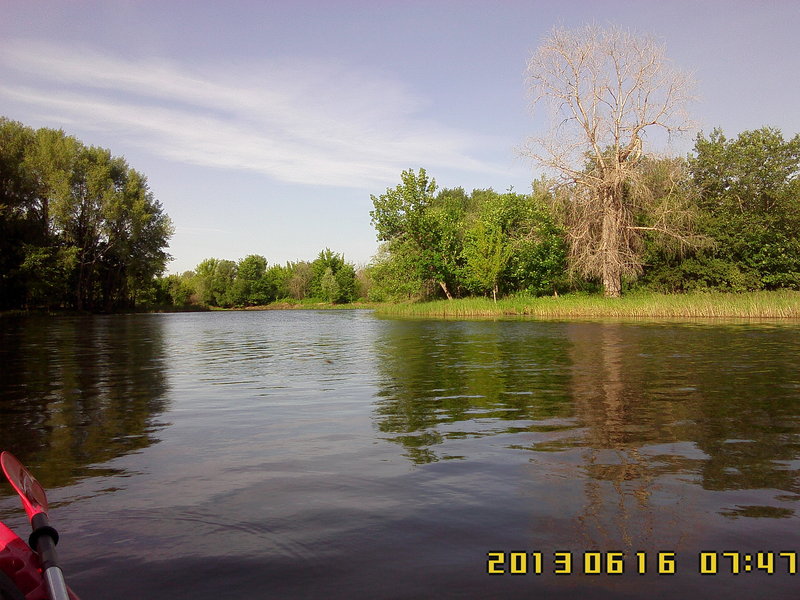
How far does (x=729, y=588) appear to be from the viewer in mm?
3576

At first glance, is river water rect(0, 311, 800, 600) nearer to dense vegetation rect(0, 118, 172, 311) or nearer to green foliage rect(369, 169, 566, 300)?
green foliage rect(369, 169, 566, 300)

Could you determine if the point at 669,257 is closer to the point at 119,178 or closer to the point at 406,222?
the point at 406,222

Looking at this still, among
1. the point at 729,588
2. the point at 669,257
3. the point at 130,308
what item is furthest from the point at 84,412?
the point at 130,308

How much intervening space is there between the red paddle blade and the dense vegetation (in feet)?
183

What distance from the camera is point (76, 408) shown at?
1008 cm

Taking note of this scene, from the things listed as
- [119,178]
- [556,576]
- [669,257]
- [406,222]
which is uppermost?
[119,178]

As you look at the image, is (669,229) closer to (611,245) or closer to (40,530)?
(611,245)

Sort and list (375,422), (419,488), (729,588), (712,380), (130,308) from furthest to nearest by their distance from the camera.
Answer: (130,308), (712,380), (375,422), (419,488), (729,588)

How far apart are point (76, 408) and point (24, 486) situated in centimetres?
732

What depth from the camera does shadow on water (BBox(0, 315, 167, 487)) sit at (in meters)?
7.03

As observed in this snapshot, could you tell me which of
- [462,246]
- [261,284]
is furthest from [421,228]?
[261,284]

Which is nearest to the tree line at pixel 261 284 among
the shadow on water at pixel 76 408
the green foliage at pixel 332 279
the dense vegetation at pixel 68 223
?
the green foliage at pixel 332 279

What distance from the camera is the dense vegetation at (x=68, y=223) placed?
52.8m

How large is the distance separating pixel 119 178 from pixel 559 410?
226 feet
